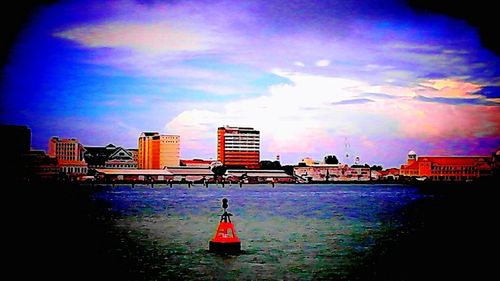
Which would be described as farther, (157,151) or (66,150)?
(157,151)

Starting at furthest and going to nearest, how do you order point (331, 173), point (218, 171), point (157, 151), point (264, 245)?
point (331, 173) → point (218, 171) → point (157, 151) → point (264, 245)

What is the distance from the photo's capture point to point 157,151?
8094cm

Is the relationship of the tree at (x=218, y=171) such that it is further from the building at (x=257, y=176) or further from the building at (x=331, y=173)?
the building at (x=331, y=173)

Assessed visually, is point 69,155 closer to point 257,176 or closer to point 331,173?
point 257,176

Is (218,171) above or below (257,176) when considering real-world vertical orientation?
above

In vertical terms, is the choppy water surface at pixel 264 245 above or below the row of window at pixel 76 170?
below

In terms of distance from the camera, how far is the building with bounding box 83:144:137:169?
81688 millimetres

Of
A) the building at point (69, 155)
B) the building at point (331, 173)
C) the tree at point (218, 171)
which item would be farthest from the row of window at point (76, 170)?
the building at point (331, 173)

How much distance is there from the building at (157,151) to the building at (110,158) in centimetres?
127

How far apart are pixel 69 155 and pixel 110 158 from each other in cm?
1473

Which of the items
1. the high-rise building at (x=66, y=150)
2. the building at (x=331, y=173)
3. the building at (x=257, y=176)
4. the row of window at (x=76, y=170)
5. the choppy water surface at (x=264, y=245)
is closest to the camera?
the choppy water surface at (x=264, y=245)

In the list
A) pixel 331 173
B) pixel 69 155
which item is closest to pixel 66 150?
pixel 69 155

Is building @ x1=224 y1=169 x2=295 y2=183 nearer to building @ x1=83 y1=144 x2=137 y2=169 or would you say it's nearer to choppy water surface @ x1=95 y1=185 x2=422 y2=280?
building @ x1=83 y1=144 x2=137 y2=169

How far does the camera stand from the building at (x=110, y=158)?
81.7 metres
